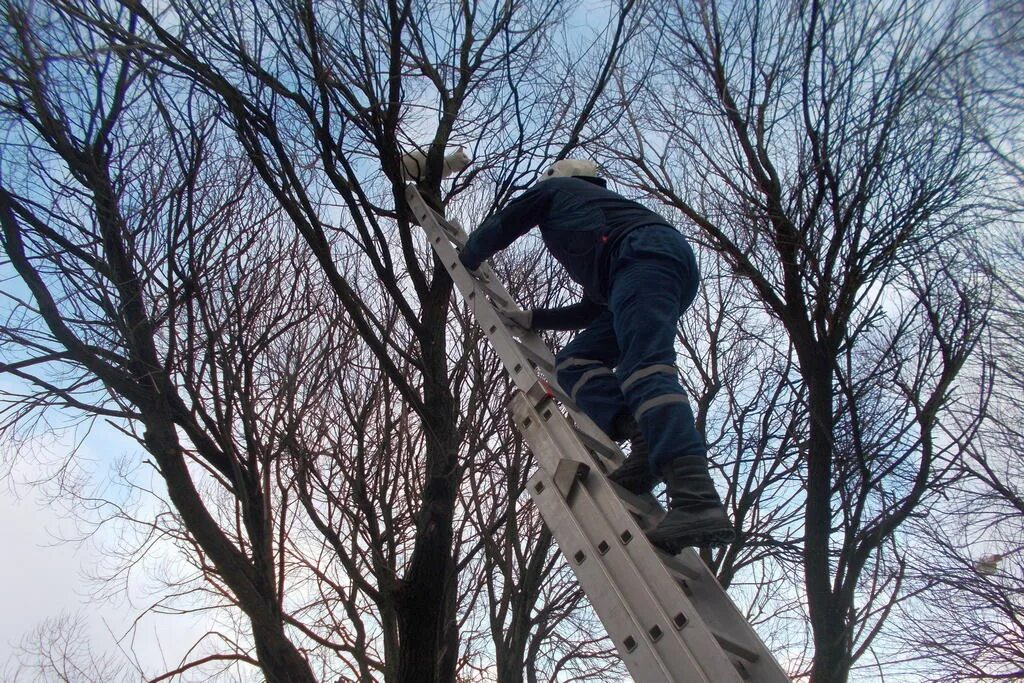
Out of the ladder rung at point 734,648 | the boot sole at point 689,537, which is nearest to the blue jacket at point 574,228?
the boot sole at point 689,537

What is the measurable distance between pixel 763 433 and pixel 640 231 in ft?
14.2

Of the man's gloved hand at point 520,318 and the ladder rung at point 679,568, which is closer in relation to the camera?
the ladder rung at point 679,568

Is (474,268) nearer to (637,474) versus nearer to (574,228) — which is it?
(574,228)

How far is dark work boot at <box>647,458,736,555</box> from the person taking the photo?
2.00 m

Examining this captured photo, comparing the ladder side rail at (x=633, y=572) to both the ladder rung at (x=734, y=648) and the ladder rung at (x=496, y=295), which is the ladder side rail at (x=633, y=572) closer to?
the ladder rung at (x=734, y=648)

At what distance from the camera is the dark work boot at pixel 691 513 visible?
6.56 ft

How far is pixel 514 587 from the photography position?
6.29m

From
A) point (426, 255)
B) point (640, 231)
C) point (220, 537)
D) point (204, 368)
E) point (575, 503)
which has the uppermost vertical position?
point (426, 255)

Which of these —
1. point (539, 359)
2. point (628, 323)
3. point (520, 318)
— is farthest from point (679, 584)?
point (520, 318)

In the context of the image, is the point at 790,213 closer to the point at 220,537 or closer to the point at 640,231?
the point at 640,231

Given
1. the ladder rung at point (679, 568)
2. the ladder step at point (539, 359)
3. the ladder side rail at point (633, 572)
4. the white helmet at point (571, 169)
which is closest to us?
the ladder side rail at point (633, 572)

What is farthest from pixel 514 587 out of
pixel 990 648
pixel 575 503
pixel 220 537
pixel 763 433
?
pixel 990 648

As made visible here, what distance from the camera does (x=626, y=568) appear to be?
6.50 feet

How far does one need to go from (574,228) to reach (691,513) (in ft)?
4.45
